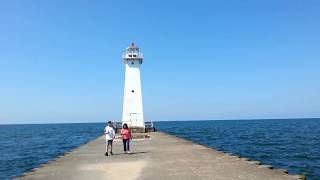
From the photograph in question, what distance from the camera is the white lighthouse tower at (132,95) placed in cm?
4106

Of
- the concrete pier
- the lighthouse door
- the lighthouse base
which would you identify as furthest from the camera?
the lighthouse door

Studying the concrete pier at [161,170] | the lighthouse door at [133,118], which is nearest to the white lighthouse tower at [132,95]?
the lighthouse door at [133,118]

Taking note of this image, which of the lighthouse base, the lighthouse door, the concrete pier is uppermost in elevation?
the lighthouse door

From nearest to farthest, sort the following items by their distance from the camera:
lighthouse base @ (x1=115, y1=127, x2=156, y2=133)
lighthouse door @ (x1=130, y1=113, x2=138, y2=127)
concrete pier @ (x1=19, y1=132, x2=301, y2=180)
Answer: concrete pier @ (x1=19, y1=132, x2=301, y2=180) → lighthouse base @ (x1=115, y1=127, x2=156, y2=133) → lighthouse door @ (x1=130, y1=113, x2=138, y2=127)

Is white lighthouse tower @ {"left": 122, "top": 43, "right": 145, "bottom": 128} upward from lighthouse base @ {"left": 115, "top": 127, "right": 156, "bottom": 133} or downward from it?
upward

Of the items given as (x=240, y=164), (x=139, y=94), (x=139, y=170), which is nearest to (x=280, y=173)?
(x=240, y=164)

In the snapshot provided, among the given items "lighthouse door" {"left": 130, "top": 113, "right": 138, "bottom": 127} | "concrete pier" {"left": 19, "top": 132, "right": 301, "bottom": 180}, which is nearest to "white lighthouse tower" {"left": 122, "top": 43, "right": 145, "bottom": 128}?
"lighthouse door" {"left": 130, "top": 113, "right": 138, "bottom": 127}

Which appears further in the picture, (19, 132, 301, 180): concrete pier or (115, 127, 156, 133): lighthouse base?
(115, 127, 156, 133): lighthouse base

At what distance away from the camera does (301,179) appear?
1120 cm

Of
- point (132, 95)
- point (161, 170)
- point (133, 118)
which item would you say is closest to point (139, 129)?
point (133, 118)

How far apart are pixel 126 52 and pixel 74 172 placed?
29652mm

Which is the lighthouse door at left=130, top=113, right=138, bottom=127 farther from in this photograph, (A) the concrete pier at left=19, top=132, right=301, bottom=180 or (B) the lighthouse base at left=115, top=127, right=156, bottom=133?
(A) the concrete pier at left=19, top=132, right=301, bottom=180

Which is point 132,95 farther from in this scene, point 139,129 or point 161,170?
point 161,170

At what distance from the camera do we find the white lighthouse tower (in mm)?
41062
